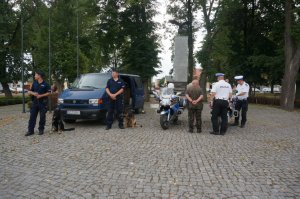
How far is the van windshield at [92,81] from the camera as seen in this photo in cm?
1293

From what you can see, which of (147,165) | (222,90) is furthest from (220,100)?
(147,165)

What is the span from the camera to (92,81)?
1324 cm

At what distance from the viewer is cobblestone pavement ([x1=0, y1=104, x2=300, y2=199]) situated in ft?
16.9

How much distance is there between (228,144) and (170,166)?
3.04m

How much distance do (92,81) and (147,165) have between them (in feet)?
23.8

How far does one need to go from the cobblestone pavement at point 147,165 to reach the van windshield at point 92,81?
279 cm

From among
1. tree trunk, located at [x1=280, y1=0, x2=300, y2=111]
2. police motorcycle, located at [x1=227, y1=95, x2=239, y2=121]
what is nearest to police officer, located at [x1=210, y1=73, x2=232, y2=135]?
police motorcycle, located at [x1=227, y1=95, x2=239, y2=121]

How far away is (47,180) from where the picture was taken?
560 centimetres

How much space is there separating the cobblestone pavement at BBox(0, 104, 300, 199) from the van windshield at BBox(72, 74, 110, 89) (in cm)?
279

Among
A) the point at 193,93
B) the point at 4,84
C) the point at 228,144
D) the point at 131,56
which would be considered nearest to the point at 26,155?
the point at 228,144

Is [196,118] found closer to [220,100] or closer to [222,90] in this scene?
[220,100]

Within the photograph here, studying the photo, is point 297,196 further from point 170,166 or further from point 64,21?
point 64,21

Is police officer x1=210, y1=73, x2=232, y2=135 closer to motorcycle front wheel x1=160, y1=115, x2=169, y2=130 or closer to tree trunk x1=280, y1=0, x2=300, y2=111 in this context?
motorcycle front wheel x1=160, y1=115, x2=169, y2=130

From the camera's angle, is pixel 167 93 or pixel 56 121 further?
pixel 167 93
